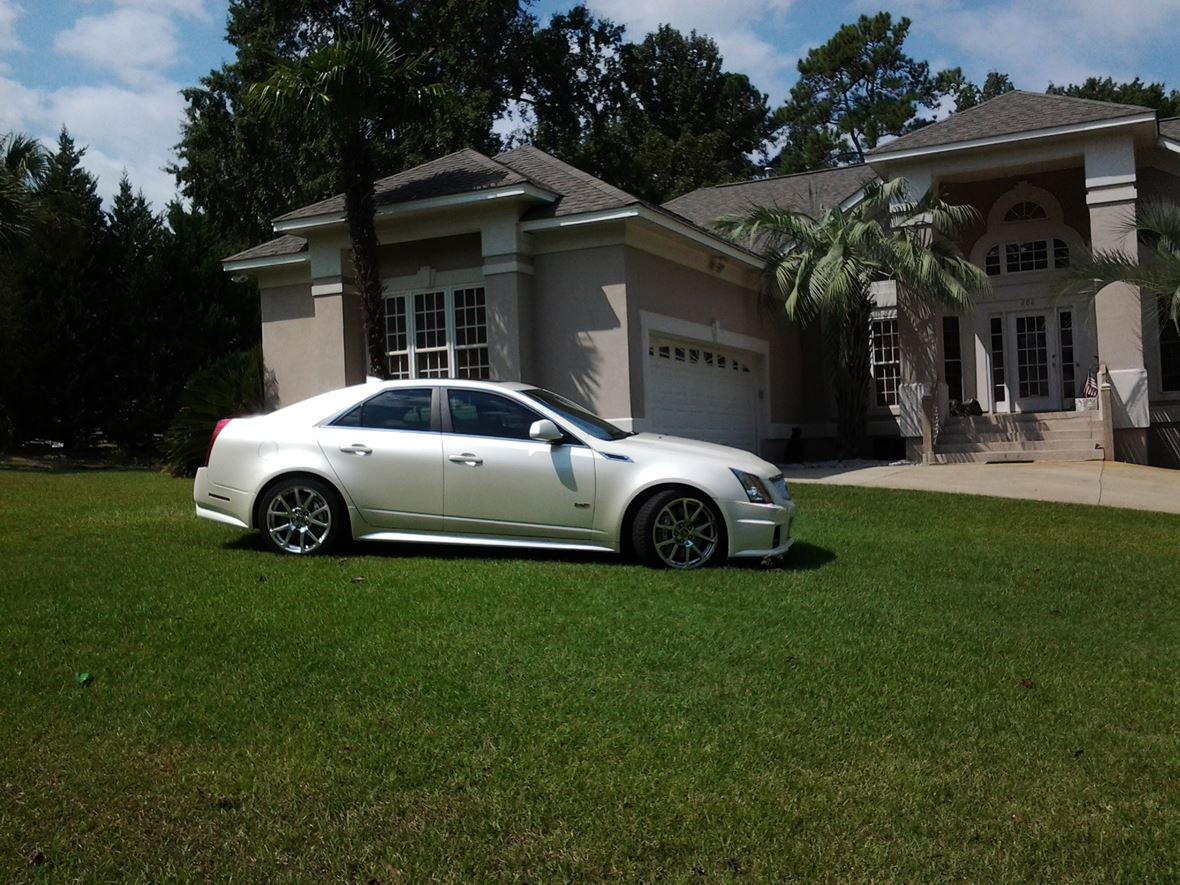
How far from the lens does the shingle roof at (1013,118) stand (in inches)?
699

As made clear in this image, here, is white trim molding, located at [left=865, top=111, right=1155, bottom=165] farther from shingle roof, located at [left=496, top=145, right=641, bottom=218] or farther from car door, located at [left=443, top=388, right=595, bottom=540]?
car door, located at [left=443, top=388, right=595, bottom=540]

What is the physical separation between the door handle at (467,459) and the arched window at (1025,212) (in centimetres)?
1595

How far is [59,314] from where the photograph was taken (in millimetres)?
25594

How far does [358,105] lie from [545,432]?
8642 millimetres

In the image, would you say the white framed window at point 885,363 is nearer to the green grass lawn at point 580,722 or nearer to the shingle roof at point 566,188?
the shingle roof at point 566,188

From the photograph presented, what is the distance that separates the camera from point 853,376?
19.6 meters

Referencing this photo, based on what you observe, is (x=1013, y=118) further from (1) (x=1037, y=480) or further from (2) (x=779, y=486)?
(2) (x=779, y=486)

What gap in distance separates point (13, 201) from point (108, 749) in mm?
20416

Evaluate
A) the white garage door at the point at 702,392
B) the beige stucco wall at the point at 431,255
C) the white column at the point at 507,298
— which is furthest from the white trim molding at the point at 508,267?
the white garage door at the point at 702,392

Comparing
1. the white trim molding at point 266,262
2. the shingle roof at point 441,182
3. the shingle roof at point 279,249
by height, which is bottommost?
the white trim molding at point 266,262

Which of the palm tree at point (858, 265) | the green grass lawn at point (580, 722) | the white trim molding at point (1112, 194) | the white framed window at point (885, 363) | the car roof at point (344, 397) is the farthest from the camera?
the white framed window at point (885, 363)

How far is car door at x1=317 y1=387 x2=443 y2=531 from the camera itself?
8859 mm

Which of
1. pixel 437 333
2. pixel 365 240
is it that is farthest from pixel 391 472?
pixel 437 333

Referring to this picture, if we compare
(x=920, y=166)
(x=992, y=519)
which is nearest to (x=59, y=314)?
(x=920, y=166)
